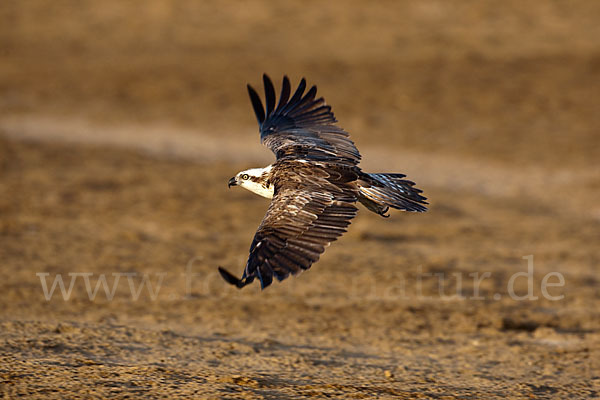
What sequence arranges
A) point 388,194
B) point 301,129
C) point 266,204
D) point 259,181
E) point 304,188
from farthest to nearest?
1. point 266,204
2. point 301,129
3. point 259,181
4. point 388,194
5. point 304,188

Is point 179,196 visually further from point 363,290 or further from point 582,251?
point 582,251

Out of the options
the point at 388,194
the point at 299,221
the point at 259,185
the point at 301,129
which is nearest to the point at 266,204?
the point at 301,129

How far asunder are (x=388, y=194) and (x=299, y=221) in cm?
76

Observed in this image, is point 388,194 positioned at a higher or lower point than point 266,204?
lower

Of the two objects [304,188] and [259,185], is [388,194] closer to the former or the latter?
[304,188]

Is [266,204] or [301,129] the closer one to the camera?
[301,129]

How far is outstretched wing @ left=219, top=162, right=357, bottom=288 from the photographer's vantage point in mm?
5062

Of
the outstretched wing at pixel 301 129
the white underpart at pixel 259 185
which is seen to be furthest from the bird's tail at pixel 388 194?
the white underpart at pixel 259 185

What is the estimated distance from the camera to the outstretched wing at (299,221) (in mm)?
5062

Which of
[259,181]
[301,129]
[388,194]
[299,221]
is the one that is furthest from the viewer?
[301,129]

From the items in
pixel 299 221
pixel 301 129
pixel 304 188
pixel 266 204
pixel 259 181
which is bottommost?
pixel 299 221

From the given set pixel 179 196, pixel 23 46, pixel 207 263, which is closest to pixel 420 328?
pixel 207 263

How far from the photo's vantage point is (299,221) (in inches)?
213

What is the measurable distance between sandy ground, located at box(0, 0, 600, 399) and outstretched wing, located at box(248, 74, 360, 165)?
55.2 inches
